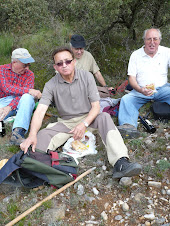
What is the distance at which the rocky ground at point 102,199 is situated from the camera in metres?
2.53

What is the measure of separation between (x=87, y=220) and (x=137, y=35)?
596cm

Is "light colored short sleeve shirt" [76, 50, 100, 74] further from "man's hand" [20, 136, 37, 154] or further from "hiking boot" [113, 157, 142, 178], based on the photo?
"hiking boot" [113, 157, 142, 178]

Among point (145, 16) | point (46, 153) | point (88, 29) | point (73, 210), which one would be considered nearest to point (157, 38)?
point (145, 16)

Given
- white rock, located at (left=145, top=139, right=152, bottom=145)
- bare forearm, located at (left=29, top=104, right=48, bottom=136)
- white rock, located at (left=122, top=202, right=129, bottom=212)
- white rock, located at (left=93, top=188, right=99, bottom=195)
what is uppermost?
bare forearm, located at (left=29, top=104, right=48, bottom=136)

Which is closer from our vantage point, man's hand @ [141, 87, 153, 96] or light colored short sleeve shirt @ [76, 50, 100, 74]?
man's hand @ [141, 87, 153, 96]

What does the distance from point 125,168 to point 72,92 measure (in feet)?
4.77

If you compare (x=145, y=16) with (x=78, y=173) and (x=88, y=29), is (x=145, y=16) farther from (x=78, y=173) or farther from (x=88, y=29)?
(x=78, y=173)

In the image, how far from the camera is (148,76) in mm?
4629

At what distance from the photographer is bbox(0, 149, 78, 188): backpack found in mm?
2725

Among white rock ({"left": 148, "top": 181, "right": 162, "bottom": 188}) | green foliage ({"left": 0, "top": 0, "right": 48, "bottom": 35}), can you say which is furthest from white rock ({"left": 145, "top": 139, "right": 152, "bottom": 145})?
green foliage ({"left": 0, "top": 0, "right": 48, "bottom": 35})

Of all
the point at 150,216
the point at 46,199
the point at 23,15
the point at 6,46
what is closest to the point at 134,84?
the point at 150,216

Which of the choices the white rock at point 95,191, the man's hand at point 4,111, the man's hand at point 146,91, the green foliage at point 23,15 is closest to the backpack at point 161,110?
the man's hand at point 146,91

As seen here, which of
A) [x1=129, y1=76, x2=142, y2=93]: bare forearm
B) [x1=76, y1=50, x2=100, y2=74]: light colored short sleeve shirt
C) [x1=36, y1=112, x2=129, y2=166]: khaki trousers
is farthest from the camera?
[x1=76, y1=50, x2=100, y2=74]: light colored short sleeve shirt

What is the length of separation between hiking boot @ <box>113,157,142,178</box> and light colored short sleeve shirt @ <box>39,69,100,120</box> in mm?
1102
